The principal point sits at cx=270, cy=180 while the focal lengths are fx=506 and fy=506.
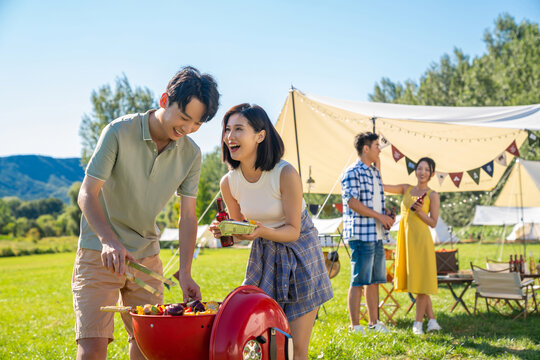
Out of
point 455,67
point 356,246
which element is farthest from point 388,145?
point 455,67

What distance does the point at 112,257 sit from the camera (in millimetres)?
2127

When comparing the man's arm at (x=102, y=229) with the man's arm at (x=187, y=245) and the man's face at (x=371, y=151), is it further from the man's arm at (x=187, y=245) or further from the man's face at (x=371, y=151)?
the man's face at (x=371, y=151)

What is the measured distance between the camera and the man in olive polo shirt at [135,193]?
2461mm

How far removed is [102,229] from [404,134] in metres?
6.21

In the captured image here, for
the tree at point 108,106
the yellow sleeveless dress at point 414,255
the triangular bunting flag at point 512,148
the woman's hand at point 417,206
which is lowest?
the yellow sleeveless dress at point 414,255


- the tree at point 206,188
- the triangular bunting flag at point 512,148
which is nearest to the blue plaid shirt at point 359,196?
the triangular bunting flag at point 512,148

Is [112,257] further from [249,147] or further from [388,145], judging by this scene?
[388,145]

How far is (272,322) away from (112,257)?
74 cm

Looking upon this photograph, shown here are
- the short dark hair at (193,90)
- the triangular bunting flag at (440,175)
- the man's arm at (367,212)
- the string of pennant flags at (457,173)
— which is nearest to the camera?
the short dark hair at (193,90)

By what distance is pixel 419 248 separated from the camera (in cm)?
572

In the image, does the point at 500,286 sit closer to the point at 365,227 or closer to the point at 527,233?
the point at 365,227

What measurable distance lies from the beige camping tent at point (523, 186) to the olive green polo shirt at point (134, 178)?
9.89 metres

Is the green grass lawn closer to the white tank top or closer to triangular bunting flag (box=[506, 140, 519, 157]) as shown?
the white tank top

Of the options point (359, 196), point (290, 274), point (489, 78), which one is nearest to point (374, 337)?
point (359, 196)
